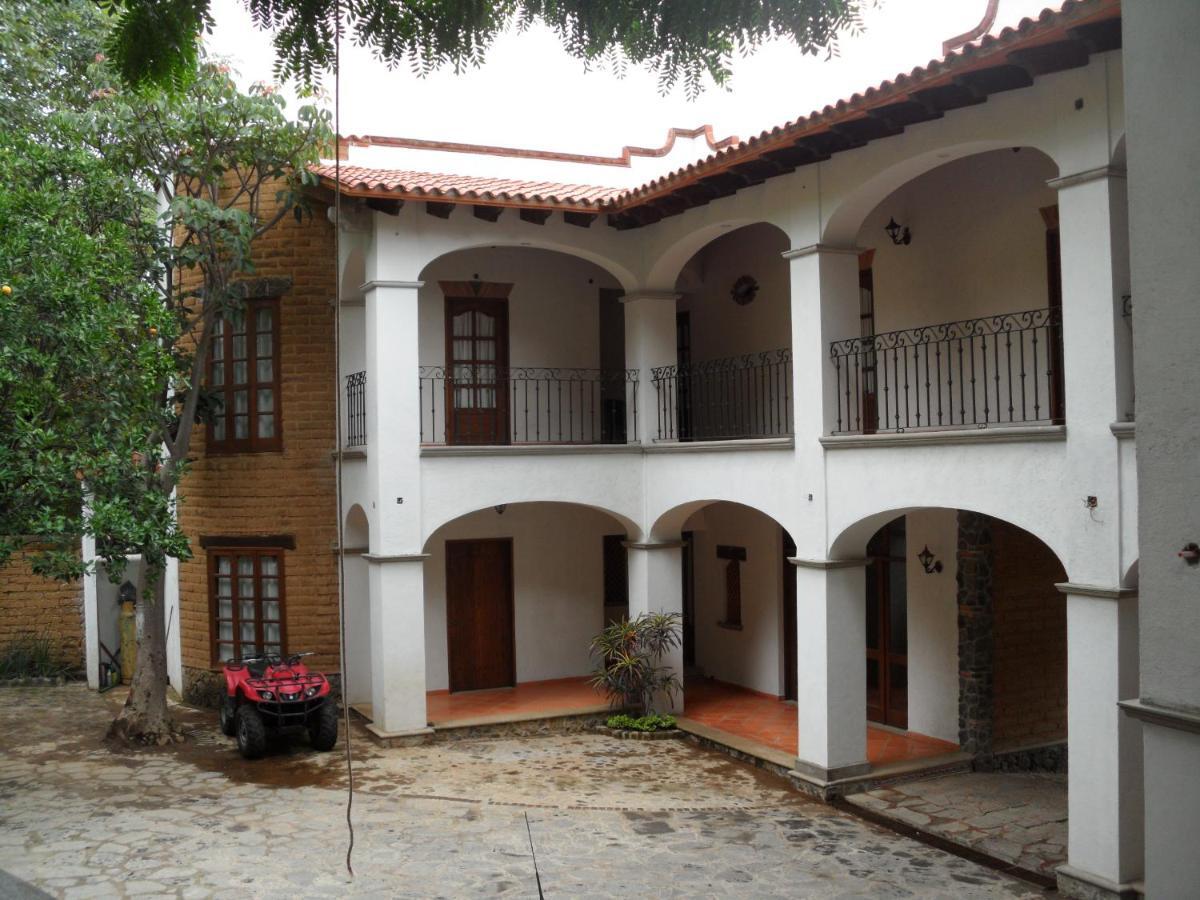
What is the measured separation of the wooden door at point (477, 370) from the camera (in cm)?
1664

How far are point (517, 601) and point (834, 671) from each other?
636 centimetres

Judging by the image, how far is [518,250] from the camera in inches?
674

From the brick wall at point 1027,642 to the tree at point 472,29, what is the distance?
10.0 m

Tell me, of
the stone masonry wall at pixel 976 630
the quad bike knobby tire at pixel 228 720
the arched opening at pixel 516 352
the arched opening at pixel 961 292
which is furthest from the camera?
the arched opening at pixel 516 352

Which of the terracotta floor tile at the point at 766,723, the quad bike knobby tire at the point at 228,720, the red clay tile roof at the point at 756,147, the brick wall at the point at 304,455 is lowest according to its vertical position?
the terracotta floor tile at the point at 766,723

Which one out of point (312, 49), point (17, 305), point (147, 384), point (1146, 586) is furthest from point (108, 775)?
point (1146, 586)

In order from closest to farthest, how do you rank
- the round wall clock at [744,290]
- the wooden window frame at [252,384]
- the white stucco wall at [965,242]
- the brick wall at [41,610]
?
the white stucco wall at [965,242] → the wooden window frame at [252,384] → the round wall clock at [744,290] → the brick wall at [41,610]

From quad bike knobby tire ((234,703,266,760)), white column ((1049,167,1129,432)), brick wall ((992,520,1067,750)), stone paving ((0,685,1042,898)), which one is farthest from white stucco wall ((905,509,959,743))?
quad bike knobby tire ((234,703,266,760))

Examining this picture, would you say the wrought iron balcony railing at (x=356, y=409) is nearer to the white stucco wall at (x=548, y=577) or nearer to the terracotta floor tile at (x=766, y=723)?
the white stucco wall at (x=548, y=577)

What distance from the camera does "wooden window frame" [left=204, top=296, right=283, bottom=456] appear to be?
1630 cm

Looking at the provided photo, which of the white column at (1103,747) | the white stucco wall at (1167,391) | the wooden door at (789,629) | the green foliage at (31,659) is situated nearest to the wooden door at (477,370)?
the wooden door at (789,629)

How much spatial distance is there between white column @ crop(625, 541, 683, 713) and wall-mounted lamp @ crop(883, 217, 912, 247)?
16.6 ft

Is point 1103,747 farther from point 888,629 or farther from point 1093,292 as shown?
point 888,629

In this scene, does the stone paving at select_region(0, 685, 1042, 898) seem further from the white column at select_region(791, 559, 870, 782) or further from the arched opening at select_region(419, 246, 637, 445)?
the arched opening at select_region(419, 246, 637, 445)
